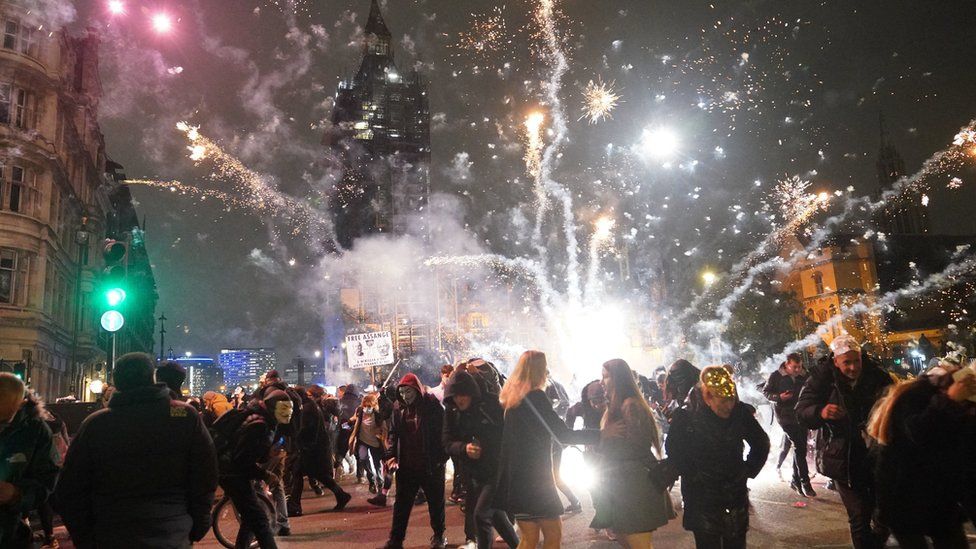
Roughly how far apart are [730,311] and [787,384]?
41873mm

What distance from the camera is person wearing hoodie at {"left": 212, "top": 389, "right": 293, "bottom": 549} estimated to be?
6.04 meters

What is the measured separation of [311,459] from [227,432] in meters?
Result: 3.64

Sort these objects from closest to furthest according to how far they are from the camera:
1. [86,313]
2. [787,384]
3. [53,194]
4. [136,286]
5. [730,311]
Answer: [787,384], [53,194], [86,313], [730,311], [136,286]

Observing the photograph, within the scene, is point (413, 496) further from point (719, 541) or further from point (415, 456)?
point (719, 541)

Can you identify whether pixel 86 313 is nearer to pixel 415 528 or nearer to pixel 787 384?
pixel 415 528

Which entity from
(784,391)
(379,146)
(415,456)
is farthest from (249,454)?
(379,146)

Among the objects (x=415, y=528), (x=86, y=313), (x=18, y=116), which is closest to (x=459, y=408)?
(x=415, y=528)

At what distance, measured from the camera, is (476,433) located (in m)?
5.82

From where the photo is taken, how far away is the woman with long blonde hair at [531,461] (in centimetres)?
449

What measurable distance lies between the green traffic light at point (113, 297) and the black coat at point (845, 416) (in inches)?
410

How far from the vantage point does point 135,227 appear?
56.3m

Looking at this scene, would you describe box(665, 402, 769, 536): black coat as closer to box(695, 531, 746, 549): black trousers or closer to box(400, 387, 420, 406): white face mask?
box(695, 531, 746, 549): black trousers

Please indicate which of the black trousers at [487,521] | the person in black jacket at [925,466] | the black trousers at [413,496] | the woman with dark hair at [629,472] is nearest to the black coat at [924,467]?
the person in black jacket at [925,466]

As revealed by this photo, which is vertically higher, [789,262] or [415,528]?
[789,262]
